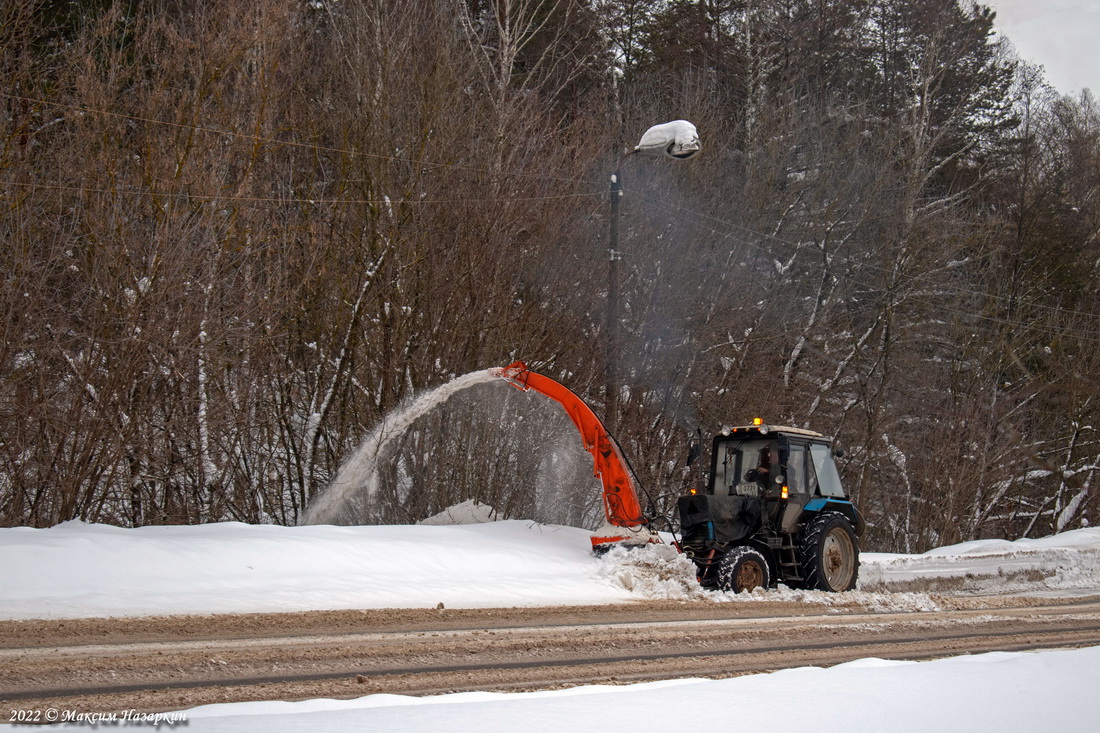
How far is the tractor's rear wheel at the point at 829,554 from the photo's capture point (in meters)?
11.4

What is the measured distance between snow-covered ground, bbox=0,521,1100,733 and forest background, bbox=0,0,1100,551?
2.96 metres

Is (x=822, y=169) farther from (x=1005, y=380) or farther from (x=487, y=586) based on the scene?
(x=487, y=586)

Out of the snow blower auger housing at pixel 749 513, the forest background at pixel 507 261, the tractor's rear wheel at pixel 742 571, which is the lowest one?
the tractor's rear wheel at pixel 742 571

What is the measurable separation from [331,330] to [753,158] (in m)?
13.7

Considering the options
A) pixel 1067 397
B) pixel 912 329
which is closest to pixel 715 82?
pixel 912 329

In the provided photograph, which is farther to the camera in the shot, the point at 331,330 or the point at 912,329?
the point at 912,329

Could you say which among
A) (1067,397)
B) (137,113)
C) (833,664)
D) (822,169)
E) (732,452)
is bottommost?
(833,664)

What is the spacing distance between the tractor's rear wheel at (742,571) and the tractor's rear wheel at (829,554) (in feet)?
1.88

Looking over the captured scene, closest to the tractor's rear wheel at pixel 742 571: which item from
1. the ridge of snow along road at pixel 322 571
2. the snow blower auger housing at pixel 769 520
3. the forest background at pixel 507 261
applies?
the snow blower auger housing at pixel 769 520

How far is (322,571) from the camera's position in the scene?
363 inches

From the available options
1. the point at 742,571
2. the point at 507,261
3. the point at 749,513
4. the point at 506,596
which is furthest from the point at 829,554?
the point at 507,261

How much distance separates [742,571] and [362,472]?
6824mm

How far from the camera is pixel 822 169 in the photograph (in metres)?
24.6

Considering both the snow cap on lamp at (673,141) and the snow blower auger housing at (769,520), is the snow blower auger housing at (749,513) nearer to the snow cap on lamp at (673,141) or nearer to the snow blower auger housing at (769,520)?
the snow blower auger housing at (769,520)
